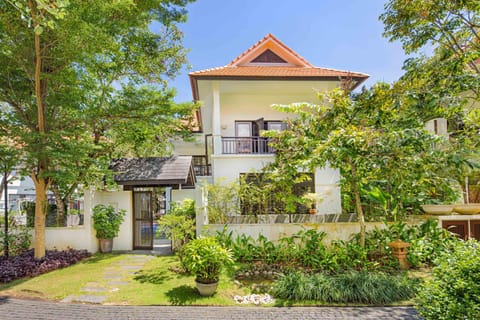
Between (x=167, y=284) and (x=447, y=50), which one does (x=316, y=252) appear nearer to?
(x=167, y=284)

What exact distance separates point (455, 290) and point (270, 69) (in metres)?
12.3

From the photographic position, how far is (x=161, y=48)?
13109 mm

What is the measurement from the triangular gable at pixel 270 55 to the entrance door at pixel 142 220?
864 centimetres

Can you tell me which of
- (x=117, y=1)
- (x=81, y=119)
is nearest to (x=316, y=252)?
(x=81, y=119)

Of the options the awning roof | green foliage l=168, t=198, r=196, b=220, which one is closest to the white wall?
the awning roof

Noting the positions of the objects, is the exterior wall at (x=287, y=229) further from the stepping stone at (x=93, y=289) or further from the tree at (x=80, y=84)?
the tree at (x=80, y=84)

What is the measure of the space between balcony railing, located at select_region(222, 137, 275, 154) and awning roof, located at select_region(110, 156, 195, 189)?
2063 mm

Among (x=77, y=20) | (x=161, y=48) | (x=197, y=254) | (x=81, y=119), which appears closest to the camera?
(x=197, y=254)

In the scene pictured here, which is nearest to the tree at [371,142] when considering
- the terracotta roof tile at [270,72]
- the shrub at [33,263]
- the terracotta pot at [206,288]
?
the terracotta pot at [206,288]

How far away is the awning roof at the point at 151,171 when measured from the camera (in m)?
11.2

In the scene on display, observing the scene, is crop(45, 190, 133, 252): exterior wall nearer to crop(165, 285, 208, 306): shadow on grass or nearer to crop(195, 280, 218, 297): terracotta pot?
crop(165, 285, 208, 306): shadow on grass

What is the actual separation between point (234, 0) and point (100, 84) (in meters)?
6.86

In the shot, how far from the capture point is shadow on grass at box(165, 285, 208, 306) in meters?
6.41

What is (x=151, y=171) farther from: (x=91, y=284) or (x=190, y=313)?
(x=190, y=313)
